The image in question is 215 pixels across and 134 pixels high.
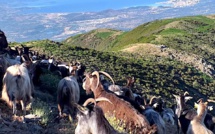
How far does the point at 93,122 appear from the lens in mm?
8242

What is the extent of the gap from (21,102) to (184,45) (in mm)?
49954

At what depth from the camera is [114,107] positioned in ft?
38.4

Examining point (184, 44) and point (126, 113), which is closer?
point (126, 113)

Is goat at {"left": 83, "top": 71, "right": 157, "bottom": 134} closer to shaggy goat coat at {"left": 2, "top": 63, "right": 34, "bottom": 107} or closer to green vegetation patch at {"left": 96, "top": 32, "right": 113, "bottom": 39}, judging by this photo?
shaggy goat coat at {"left": 2, "top": 63, "right": 34, "bottom": 107}

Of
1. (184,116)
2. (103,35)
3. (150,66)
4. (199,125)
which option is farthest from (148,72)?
(103,35)

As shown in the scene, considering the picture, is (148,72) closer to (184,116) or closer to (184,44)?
(184,44)

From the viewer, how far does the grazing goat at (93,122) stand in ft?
26.8

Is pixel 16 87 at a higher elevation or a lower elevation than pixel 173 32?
higher

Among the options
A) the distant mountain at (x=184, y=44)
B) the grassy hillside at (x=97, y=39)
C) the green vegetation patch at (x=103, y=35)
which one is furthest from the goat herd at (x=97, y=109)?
the green vegetation patch at (x=103, y=35)

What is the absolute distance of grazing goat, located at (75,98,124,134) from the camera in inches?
322

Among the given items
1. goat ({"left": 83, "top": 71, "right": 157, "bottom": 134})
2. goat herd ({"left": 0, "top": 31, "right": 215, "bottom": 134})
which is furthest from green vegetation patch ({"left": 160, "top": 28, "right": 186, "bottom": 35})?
goat ({"left": 83, "top": 71, "right": 157, "bottom": 134})

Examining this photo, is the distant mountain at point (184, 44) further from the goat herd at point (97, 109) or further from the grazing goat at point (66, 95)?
the grazing goat at point (66, 95)

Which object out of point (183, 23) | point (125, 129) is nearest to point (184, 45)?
point (183, 23)

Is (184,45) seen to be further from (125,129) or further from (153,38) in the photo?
(125,129)
